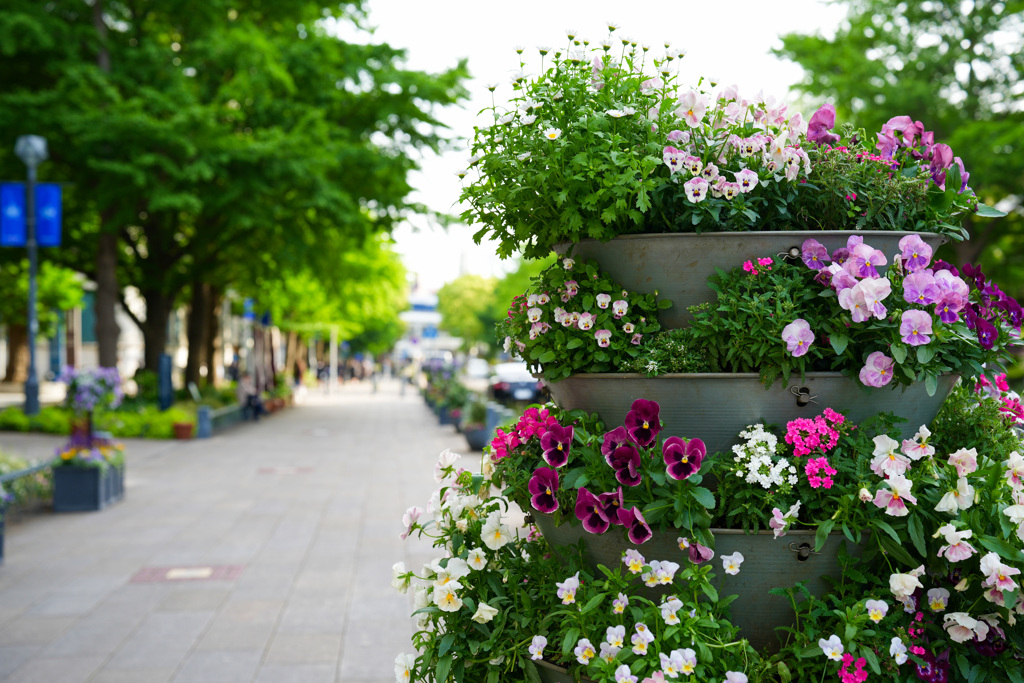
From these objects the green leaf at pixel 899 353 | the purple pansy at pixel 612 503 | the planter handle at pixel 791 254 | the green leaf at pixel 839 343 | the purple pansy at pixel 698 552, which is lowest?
the purple pansy at pixel 698 552

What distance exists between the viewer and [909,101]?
2122 centimetres

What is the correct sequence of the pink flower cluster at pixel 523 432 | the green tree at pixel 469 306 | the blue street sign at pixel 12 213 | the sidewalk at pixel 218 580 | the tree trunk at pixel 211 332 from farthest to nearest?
the green tree at pixel 469 306
the tree trunk at pixel 211 332
the blue street sign at pixel 12 213
the sidewalk at pixel 218 580
the pink flower cluster at pixel 523 432

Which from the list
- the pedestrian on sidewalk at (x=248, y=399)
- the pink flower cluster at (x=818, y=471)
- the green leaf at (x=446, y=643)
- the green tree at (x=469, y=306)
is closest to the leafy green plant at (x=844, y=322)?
the pink flower cluster at (x=818, y=471)

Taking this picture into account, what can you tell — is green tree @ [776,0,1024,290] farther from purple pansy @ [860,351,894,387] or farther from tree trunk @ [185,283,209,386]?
purple pansy @ [860,351,894,387]

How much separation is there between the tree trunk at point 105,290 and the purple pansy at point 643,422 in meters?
18.6

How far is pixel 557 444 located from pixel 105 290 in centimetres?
1943

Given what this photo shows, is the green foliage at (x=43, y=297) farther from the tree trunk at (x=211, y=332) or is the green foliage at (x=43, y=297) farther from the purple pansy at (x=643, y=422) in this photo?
the purple pansy at (x=643, y=422)

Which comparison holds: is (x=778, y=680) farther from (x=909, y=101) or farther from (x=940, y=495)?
(x=909, y=101)

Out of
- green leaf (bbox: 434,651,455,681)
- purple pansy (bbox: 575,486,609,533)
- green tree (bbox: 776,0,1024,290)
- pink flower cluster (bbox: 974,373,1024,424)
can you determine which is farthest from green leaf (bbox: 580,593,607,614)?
green tree (bbox: 776,0,1024,290)

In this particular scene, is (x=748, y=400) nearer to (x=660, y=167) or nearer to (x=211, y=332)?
(x=660, y=167)

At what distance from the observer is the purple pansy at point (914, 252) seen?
231 cm

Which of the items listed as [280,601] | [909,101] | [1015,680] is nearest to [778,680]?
[1015,680]

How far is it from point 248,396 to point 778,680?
75.1ft

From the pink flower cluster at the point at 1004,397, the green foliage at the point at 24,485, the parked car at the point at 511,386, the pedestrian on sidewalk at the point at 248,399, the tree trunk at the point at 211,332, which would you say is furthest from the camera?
the tree trunk at the point at 211,332
